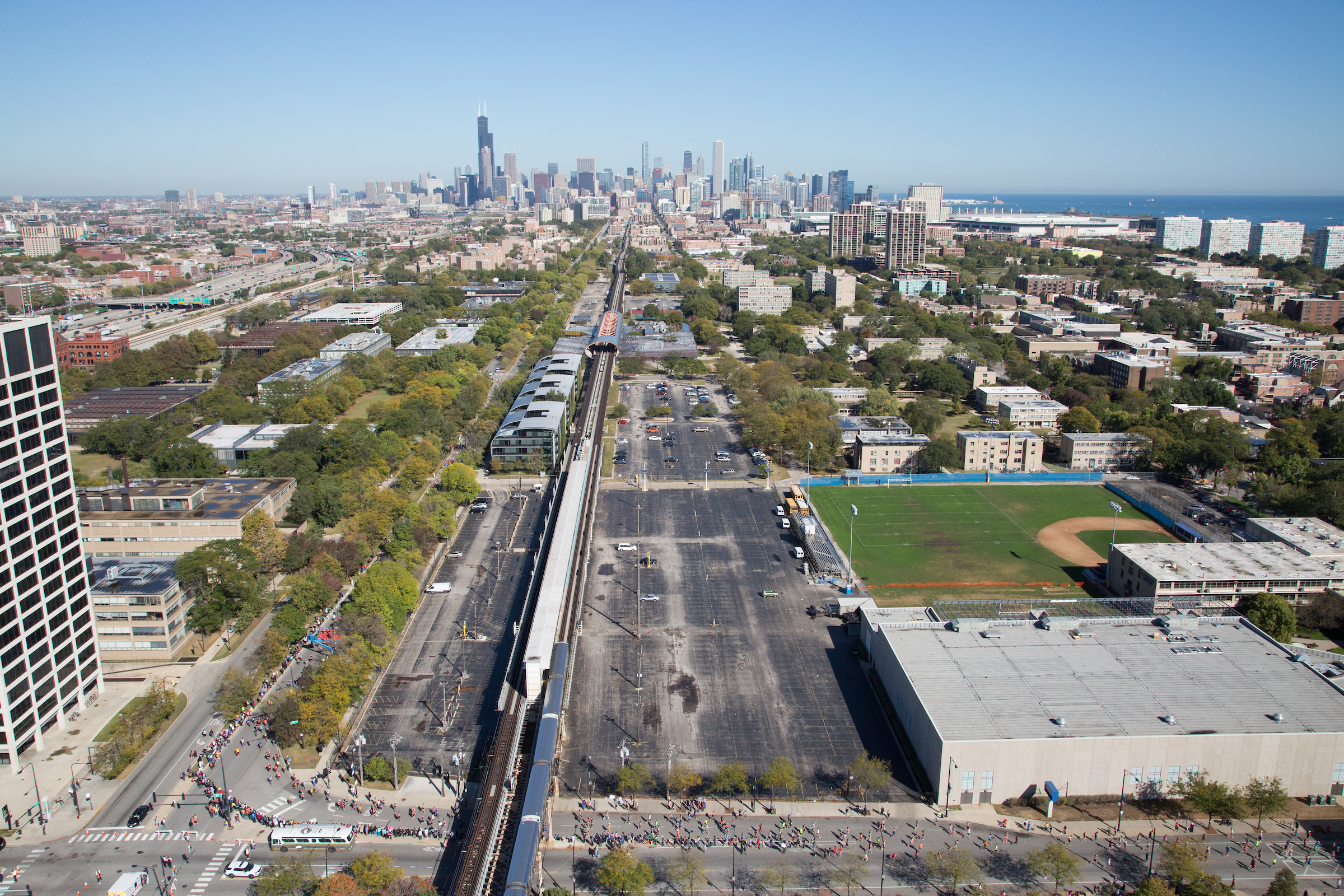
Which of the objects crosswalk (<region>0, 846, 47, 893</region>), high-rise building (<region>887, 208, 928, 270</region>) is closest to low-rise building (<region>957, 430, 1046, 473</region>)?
crosswalk (<region>0, 846, 47, 893</region>)

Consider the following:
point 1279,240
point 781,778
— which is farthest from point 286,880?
point 1279,240

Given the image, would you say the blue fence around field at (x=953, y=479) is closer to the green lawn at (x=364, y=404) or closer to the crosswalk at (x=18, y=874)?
the green lawn at (x=364, y=404)

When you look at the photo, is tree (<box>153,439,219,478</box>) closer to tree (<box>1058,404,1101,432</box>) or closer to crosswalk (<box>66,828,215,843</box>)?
crosswalk (<box>66,828,215,843</box>)

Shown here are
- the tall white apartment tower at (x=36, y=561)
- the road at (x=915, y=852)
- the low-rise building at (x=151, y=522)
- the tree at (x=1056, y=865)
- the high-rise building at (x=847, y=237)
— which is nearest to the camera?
the tree at (x=1056, y=865)

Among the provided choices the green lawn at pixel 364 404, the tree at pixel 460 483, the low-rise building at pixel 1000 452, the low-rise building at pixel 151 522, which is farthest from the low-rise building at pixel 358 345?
the low-rise building at pixel 1000 452

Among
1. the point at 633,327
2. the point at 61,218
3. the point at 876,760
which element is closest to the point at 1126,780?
the point at 876,760

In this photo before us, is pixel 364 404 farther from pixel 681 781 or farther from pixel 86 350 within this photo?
pixel 681 781
